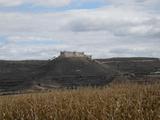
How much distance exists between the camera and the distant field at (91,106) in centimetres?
813

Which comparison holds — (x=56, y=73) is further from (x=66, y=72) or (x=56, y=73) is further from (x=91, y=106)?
(x=91, y=106)

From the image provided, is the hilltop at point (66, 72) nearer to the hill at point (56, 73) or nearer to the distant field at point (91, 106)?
the hill at point (56, 73)

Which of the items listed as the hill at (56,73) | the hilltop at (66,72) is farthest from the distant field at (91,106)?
the hill at (56,73)

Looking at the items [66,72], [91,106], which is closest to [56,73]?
[66,72]

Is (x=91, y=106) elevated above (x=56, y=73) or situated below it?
above

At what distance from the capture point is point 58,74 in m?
61.8

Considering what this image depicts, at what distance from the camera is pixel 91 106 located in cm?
937

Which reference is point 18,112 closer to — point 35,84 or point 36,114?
point 36,114

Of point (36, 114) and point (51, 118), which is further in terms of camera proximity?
point (36, 114)

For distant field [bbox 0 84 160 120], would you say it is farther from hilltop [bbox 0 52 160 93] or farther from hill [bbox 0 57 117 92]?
hill [bbox 0 57 117 92]

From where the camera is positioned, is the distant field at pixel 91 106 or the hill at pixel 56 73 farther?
the hill at pixel 56 73

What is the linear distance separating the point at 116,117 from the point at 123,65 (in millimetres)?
68281

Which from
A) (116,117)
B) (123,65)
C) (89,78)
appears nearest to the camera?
(116,117)

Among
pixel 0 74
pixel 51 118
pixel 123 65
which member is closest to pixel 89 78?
pixel 0 74
